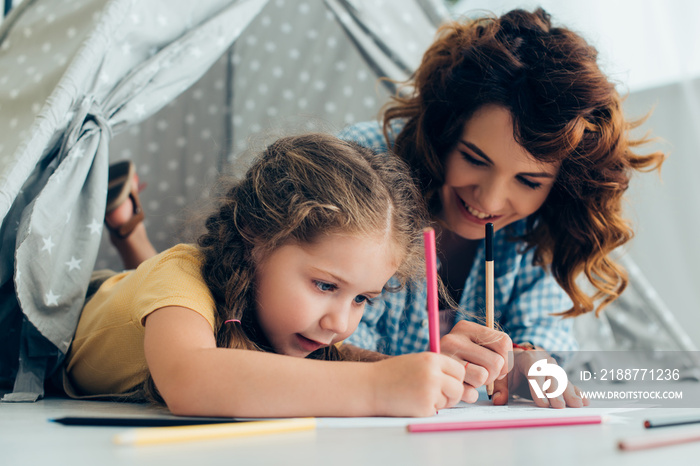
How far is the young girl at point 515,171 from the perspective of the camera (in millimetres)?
951

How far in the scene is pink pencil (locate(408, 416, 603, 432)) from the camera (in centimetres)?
55

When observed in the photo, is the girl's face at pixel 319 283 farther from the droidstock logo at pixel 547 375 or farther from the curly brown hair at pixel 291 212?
the droidstock logo at pixel 547 375

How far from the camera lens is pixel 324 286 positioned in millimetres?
750

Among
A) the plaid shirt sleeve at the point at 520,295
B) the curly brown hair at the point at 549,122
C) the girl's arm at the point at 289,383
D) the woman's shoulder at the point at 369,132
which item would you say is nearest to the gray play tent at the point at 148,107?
the woman's shoulder at the point at 369,132

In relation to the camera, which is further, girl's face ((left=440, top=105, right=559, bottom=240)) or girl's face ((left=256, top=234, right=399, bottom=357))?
girl's face ((left=440, top=105, right=559, bottom=240))

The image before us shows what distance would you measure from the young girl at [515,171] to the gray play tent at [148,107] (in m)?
0.24

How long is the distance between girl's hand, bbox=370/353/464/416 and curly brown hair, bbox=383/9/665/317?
477 mm

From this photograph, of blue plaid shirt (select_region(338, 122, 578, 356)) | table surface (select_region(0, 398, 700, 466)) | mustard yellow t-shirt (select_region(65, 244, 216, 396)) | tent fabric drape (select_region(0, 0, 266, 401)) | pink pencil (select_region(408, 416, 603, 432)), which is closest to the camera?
table surface (select_region(0, 398, 700, 466))

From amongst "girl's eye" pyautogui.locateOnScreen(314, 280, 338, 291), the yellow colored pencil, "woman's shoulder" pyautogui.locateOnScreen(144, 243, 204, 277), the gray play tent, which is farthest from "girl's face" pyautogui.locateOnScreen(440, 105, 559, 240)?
the yellow colored pencil

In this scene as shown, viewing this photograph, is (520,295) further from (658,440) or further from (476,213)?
(658,440)

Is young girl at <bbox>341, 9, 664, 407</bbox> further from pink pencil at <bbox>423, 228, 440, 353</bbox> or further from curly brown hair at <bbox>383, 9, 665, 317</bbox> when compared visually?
pink pencil at <bbox>423, 228, 440, 353</bbox>

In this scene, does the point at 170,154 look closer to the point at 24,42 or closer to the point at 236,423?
the point at 24,42

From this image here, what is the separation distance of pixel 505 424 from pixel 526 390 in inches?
10.2

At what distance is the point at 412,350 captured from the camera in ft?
3.98
